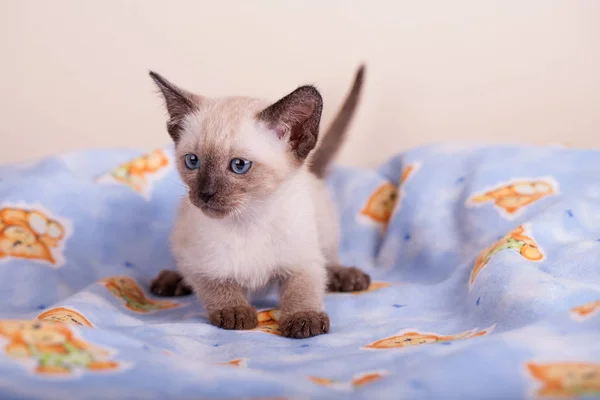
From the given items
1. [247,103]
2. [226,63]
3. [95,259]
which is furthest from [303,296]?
[226,63]

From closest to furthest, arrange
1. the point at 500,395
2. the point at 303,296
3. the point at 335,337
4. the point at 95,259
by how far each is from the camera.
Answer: the point at 500,395, the point at 335,337, the point at 303,296, the point at 95,259

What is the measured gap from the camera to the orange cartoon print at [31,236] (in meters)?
1.70

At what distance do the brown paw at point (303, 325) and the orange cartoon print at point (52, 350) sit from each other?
0.47 m

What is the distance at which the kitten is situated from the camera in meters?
1.28

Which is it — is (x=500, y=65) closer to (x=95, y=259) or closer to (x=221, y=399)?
(x=95, y=259)

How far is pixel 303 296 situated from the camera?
1.39 m

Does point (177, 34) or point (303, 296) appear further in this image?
point (177, 34)

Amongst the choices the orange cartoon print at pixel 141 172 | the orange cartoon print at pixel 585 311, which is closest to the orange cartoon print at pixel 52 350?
the orange cartoon print at pixel 585 311

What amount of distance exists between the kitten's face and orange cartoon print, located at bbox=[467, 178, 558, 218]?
716 mm

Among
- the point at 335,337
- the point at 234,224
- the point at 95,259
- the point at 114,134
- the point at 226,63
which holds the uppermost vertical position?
the point at 226,63

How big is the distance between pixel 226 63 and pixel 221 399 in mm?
1765

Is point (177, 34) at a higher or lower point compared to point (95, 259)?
higher

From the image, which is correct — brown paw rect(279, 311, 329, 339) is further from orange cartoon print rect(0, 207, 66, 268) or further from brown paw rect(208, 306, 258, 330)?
orange cartoon print rect(0, 207, 66, 268)

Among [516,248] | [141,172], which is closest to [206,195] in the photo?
[516,248]
